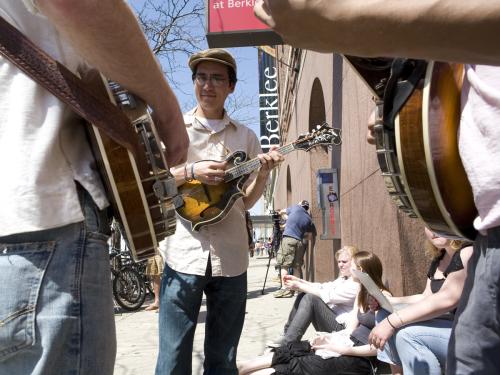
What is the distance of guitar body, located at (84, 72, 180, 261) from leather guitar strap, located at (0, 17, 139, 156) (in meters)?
0.03

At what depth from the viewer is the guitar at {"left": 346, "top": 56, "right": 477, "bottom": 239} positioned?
1.33 meters

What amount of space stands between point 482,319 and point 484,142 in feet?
1.38

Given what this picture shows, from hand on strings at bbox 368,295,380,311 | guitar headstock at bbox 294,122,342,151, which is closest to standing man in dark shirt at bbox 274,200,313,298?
guitar headstock at bbox 294,122,342,151

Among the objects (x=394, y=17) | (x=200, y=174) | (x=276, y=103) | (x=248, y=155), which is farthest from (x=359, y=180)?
(x=276, y=103)

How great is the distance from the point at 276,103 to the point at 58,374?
25.4 meters

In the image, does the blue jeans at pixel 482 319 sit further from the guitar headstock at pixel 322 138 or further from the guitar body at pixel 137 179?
the guitar headstock at pixel 322 138

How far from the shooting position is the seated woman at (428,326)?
8.98ft

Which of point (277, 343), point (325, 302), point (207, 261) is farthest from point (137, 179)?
point (277, 343)

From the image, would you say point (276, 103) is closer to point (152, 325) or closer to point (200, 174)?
point (152, 325)

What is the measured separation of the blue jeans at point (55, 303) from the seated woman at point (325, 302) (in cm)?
354

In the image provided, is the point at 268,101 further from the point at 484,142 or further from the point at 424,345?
the point at 484,142

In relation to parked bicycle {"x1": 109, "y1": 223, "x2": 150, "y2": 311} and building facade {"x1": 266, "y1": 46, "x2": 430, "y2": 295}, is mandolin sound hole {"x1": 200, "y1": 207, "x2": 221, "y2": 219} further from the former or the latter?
parked bicycle {"x1": 109, "y1": 223, "x2": 150, "y2": 311}

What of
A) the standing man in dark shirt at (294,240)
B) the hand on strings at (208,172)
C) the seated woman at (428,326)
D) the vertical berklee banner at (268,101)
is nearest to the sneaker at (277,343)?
the seated woman at (428,326)

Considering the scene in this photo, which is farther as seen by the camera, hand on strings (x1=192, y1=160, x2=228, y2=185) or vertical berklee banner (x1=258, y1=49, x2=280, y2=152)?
vertical berklee banner (x1=258, y1=49, x2=280, y2=152)
